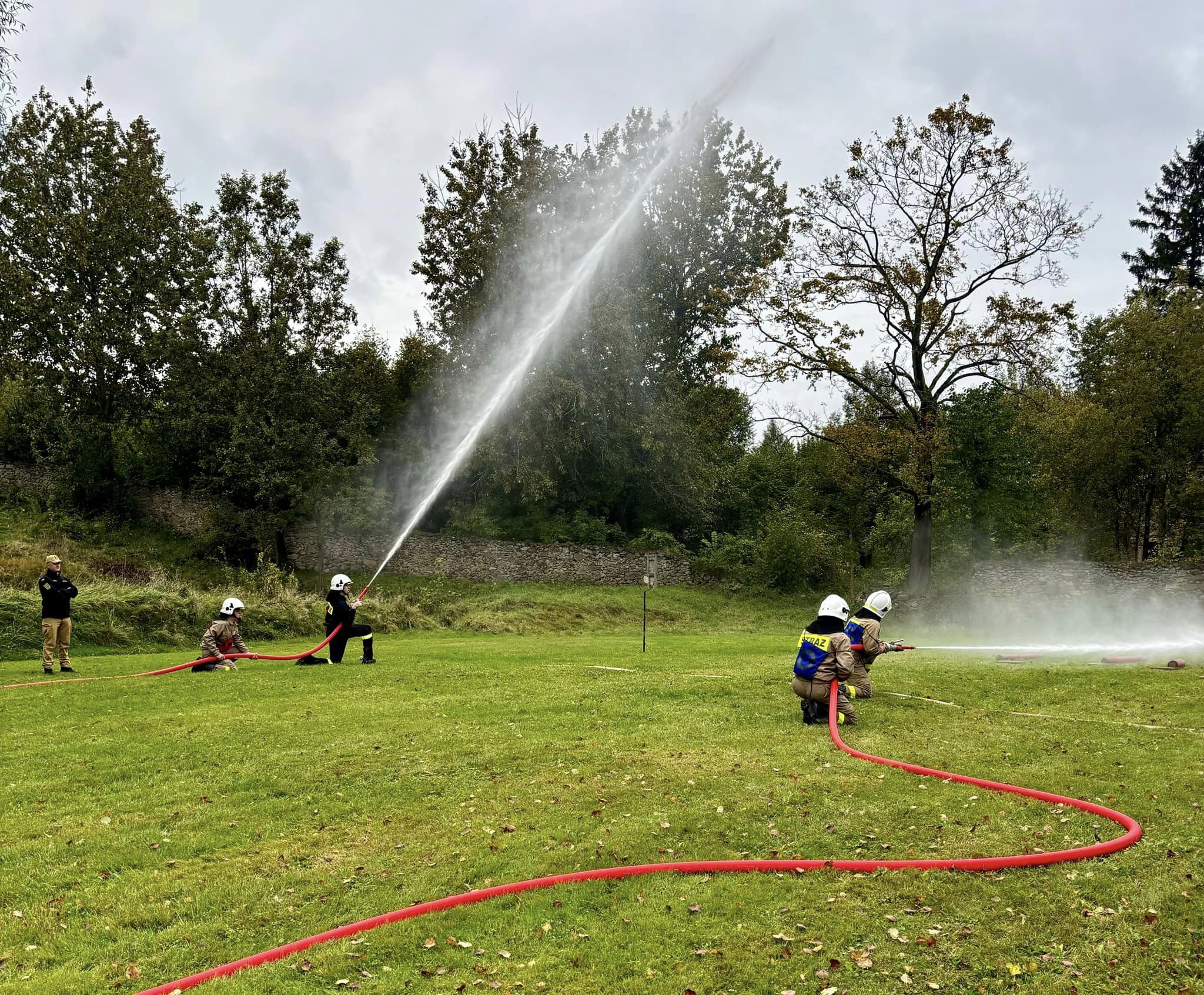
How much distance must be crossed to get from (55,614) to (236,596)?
9.92 metres

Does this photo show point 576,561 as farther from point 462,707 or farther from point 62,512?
point 462,707

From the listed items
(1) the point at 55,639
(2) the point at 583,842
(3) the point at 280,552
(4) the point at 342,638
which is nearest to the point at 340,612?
(4) the point at 342,638

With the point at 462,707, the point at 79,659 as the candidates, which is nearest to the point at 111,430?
the point at 79,659

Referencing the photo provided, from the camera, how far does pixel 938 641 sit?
28000 millimetres

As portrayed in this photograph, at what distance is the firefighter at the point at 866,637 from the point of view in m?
12.7

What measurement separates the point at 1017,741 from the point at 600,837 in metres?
6.23

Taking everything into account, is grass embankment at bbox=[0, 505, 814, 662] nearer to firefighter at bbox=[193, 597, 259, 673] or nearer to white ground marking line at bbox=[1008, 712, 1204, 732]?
firefighter at bbox=[193, 597, 259, 673]

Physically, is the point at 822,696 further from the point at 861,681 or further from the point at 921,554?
the point at 921,554

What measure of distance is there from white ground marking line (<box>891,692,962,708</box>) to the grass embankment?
17.2 metres

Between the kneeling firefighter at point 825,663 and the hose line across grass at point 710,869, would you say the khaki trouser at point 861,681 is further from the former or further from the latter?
the hose line across grass at point 710,869

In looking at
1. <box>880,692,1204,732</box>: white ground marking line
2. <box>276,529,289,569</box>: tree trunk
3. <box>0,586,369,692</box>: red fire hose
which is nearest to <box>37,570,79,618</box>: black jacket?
<box>0,586,369,692</box>: red fire hose

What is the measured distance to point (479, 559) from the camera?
3962 cm

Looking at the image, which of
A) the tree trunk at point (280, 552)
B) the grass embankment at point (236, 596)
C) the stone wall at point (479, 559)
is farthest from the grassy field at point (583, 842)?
the stone wall at point (479, 559)

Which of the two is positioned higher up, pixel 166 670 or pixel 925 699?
pixel 925 699
